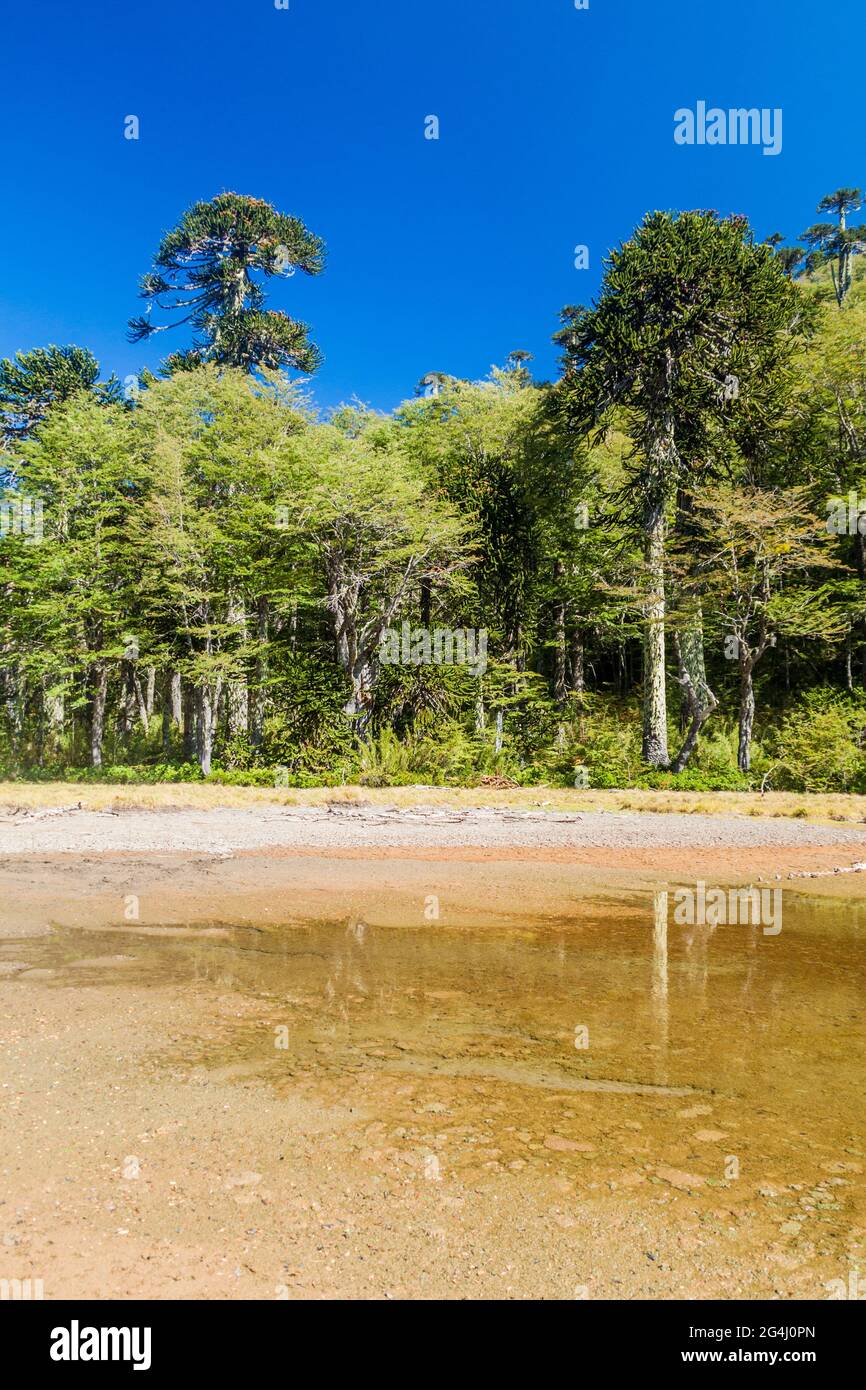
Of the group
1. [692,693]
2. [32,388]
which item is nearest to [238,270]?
[32,388]

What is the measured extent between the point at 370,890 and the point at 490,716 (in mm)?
16683

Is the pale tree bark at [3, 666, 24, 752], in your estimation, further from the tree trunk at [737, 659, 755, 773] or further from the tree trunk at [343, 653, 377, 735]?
the tree trunk at [737, 659, 755, 773]

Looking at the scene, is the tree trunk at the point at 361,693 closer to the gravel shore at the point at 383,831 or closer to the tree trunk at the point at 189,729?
the tree trunk at the point at 189,729

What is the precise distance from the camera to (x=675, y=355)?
77.6ft

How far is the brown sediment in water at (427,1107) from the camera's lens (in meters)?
2.72

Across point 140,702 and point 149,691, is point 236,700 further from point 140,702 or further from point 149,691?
point 149,691

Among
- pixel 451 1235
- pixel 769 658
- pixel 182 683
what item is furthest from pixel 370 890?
pixel 769 658

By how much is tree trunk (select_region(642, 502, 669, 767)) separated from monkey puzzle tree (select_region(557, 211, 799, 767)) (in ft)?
0.12

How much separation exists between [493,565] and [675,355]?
29.0 feet

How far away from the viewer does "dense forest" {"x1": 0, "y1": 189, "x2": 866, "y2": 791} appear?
22.2 meters
